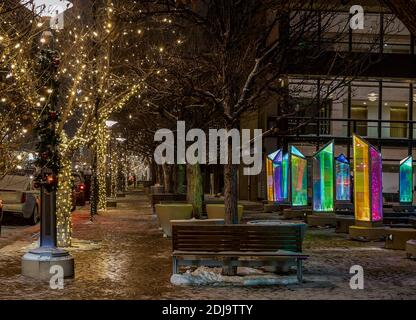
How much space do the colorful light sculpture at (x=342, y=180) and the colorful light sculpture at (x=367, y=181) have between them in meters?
11.3

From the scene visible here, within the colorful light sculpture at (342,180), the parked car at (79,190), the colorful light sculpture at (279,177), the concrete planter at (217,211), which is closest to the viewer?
the concrete planter at (217,211)

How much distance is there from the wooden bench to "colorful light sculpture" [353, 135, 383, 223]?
298 inches

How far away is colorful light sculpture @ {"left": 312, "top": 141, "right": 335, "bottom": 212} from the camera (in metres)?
24.1

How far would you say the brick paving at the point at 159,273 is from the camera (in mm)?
10305

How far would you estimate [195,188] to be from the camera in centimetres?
2398

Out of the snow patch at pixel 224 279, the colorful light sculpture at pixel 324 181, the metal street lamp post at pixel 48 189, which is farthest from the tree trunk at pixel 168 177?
the snow patch at pixel 224 279

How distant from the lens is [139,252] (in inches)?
614

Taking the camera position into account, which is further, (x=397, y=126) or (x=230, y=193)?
(x=397, y=126)

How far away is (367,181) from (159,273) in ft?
27.8

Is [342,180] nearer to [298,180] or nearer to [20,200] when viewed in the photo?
[298,180]

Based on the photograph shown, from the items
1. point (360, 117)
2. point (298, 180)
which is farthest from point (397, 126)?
point (298, 180)

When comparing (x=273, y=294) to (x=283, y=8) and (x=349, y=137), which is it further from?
(x=349, y=137)

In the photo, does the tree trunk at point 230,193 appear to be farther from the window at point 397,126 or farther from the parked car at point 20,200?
the window at point 397,126
